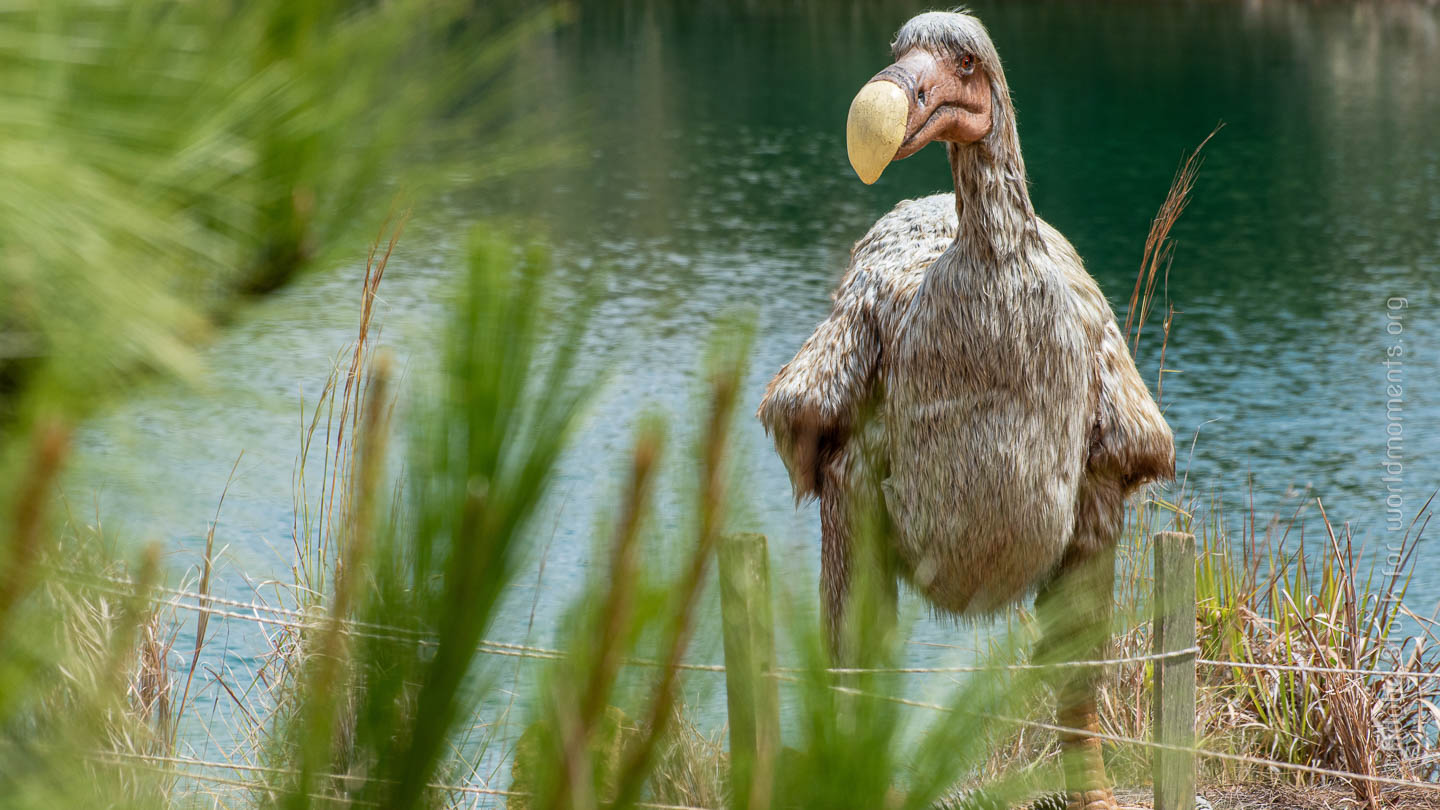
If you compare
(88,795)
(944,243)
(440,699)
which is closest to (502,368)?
(440,699)

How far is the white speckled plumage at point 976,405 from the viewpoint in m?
2.38

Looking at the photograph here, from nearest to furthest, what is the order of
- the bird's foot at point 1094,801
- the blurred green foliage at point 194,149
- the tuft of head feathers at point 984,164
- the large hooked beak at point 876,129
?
the blurred green foliage at point 194,149 → the large hooked beak at point 876,129 → the tuft of head feathers at point 984,164 → the bird's foot at point 1094,801

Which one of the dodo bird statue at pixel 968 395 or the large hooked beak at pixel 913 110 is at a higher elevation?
the large hooked beak at pixel 913 110

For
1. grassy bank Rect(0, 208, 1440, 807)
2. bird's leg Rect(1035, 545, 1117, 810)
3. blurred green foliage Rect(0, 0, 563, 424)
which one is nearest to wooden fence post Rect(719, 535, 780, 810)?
grassy bank Rect(0, 208, 1440, 807)

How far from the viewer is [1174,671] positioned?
297 centimetres

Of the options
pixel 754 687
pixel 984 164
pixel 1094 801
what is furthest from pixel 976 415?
pixel 754 687

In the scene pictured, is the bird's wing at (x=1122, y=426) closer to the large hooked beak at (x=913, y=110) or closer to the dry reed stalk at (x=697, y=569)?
the large hooked beak at (x=913, y=110)

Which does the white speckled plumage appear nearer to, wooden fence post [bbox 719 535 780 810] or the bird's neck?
the bird's neck

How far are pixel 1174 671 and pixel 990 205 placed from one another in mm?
1151

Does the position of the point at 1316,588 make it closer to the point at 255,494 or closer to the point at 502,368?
the point at 255,494

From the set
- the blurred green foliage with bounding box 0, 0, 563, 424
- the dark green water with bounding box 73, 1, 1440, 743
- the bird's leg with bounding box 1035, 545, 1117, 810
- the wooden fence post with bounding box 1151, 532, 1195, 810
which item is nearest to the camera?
the blurred green foliage with bounding box 0, 0, 563, 424

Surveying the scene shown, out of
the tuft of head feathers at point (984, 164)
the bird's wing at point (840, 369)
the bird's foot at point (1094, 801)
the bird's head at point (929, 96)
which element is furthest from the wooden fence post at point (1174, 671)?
the bird's head at point (929, 96)

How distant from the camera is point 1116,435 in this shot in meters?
2.55

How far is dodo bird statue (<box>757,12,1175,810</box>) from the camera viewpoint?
7.73 feet
